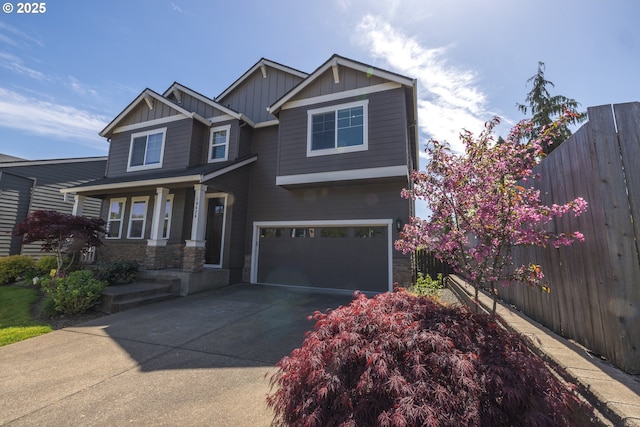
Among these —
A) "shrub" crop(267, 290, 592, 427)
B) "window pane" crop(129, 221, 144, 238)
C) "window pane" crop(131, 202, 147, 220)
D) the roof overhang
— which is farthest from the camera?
"window pane" crop(131, 202, 147, 220)

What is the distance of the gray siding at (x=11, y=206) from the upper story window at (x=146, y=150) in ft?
21.5

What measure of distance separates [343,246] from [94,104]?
10842mm

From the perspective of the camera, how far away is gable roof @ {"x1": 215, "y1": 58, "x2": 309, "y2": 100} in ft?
40.4

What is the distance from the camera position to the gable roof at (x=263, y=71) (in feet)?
40.4

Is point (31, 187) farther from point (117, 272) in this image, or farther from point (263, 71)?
point (263, 71)

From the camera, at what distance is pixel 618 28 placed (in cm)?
550

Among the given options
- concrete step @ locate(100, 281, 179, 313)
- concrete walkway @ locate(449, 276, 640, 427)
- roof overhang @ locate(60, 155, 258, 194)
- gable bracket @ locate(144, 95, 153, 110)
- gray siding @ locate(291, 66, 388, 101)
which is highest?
gable bracket @ locate(144, 95, 153, 110)

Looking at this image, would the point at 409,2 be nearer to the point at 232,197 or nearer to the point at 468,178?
the point at 468,178

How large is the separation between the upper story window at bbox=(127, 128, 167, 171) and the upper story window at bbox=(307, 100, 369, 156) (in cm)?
667

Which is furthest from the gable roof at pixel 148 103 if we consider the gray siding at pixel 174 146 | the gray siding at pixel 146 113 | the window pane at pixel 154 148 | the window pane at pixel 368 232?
the window pane at pixel 368 232

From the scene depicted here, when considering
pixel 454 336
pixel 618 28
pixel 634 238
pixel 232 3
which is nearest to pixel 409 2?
pixel 618 28

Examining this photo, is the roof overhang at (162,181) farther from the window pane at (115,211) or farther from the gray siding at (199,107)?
the gray siding at (199,107)

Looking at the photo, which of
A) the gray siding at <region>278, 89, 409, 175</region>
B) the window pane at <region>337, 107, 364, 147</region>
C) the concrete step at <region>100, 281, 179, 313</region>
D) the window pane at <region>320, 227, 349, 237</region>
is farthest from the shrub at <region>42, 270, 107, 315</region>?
the window pane at <region>337, 107, 364, 147</region>

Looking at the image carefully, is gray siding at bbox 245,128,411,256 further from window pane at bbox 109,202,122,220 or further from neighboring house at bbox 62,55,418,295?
window pane at bbox 109,202,122,220
